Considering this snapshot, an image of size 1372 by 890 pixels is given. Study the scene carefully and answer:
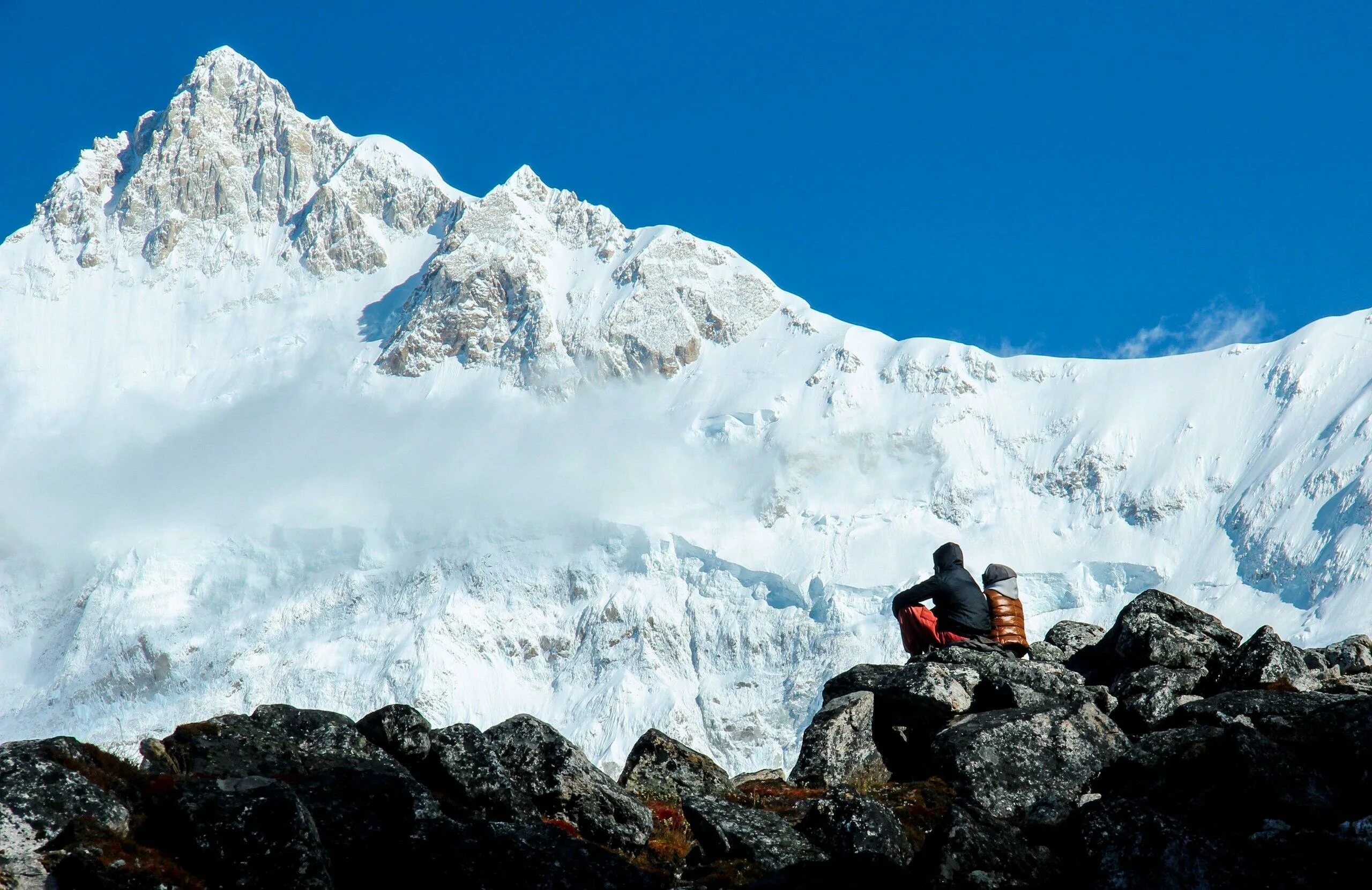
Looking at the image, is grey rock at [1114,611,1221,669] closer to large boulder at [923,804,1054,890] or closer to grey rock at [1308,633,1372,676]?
grey rock at [1308,633,1372,676]

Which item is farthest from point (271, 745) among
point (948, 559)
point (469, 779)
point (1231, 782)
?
point (948, 559)

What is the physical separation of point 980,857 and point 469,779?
541 centimetres

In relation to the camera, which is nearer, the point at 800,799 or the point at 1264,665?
the point at 800,799

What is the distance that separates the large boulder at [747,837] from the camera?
11.6 meters

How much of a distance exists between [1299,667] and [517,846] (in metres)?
12.5

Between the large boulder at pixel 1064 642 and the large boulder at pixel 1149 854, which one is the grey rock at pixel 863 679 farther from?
the large boulder at pixel 1149 854

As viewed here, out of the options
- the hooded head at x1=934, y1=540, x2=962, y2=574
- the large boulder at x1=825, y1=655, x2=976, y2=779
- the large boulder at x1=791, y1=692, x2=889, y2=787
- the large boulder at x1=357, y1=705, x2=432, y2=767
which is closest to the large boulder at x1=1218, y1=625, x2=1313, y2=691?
the large boulder at x1=825, y1=655, x2=976, y2=779

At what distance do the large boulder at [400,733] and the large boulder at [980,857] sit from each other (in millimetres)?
5739

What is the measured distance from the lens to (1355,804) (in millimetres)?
11438

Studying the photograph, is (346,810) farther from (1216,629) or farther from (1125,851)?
(1216,629)

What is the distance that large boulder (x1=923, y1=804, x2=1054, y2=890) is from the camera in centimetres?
1019

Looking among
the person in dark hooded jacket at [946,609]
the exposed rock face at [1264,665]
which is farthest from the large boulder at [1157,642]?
the person in dark hooded jacket at [946,609]

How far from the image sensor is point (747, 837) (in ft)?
38.7

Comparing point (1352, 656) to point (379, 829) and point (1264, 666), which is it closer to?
point (1264, 666)
